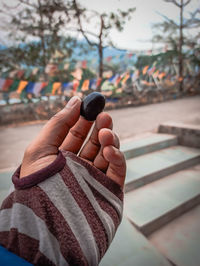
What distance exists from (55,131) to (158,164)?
5.56ft

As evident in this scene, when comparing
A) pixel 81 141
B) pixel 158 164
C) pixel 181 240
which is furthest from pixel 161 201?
pixel 81 141

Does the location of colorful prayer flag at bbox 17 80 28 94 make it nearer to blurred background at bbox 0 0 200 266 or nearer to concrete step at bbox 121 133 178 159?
blurred background at bbox 0 0 200 266

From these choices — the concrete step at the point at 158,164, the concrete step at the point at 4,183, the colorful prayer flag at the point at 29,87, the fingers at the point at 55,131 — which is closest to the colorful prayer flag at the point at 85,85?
the colorful prayer flag at the point at 29,87

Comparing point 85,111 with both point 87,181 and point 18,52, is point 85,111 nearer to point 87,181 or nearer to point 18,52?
point 87,181

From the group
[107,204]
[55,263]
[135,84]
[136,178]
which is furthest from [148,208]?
[135,84]

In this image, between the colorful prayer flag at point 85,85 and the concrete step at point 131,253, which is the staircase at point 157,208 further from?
the colorful prayer flag at point 85,85

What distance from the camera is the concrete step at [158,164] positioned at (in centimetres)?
179

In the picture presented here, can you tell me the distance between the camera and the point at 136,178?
69.1 inches

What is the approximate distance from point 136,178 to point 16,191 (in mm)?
1369

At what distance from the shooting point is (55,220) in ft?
1.68

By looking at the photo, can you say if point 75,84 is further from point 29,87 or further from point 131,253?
point 131,253

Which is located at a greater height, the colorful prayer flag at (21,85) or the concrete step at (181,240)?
the colorful prayer flag at (21,85)

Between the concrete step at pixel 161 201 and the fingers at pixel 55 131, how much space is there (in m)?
1.01

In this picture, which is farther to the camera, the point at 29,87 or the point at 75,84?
the point at 75,84
